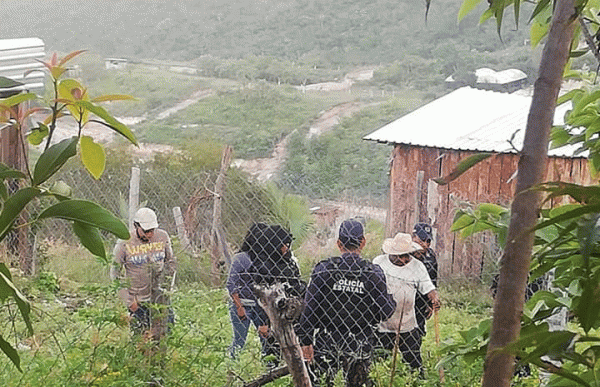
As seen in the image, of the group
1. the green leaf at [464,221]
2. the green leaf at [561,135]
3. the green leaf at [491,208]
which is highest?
the green leaf at [561,135]

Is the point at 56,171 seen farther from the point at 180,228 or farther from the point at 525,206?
the point at 180,228

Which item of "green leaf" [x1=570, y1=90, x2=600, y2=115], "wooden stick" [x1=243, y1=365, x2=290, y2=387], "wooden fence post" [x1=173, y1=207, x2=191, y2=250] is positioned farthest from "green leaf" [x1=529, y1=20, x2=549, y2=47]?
"wooden fence post" [x1=173, y1=207, x2=191, y2=250]

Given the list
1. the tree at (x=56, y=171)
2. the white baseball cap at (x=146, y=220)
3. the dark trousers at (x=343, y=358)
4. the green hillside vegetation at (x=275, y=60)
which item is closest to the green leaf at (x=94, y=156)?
the tree at (x=56, y=171)

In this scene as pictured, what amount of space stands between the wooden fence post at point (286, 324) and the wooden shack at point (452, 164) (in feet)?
11.2

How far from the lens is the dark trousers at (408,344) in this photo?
2984 mm

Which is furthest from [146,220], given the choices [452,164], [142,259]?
[452,164]

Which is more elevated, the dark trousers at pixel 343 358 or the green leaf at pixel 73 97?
the green leaf at pixel 73 97

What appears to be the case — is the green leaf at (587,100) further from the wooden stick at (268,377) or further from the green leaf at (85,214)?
the wooden stick at (268,377)

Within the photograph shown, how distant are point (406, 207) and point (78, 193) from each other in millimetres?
2362

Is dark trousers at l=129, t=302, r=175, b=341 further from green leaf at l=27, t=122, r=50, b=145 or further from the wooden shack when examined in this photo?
the wooden shack

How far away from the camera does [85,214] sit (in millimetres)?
433

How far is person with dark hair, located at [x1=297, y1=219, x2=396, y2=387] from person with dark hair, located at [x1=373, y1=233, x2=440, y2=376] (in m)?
0.11

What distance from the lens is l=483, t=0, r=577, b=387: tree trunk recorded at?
1.16ft

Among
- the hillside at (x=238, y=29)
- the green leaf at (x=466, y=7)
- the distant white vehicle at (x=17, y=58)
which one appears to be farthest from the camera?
the hillside at (x=238, y=29)
